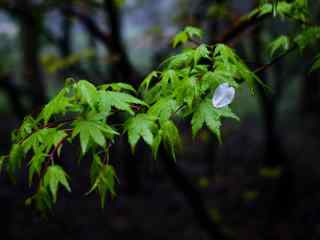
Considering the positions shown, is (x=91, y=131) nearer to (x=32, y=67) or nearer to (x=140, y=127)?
(x=140, y=127)

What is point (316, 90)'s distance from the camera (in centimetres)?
1146

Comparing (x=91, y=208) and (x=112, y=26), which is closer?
(x=112, y=26)

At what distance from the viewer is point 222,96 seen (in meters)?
1.74

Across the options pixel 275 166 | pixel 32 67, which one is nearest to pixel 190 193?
pixel 275 166

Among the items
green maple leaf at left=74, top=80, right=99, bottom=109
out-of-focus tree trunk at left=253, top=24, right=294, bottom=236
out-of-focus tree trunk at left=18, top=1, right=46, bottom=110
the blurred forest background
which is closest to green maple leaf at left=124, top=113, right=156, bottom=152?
green maple leaf at left=74, top=80, right=99, bottom=109

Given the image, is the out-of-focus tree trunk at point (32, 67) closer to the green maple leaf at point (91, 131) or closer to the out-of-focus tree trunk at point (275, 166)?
the out-of-focus tree trunk at point (275, 166)

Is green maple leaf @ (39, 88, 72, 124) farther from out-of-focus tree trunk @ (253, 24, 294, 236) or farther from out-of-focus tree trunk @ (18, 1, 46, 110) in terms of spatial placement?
out-of-focus tree trunk @ (18, 1, 46, 110)

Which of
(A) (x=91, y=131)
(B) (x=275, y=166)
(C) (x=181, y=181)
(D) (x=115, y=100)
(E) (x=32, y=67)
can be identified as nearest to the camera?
(A) (x=91, y=131)

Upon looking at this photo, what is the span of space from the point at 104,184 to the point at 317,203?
580cm

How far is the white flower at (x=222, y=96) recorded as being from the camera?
5.67ft

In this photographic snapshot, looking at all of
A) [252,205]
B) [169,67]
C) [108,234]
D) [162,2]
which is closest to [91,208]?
[108,234]

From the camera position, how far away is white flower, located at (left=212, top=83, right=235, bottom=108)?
1.73m

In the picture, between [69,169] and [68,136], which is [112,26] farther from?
[69,169]

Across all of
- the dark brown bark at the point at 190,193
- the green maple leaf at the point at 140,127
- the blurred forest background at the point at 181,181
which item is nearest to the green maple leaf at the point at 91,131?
the green maple leaf at the point at 140,127
